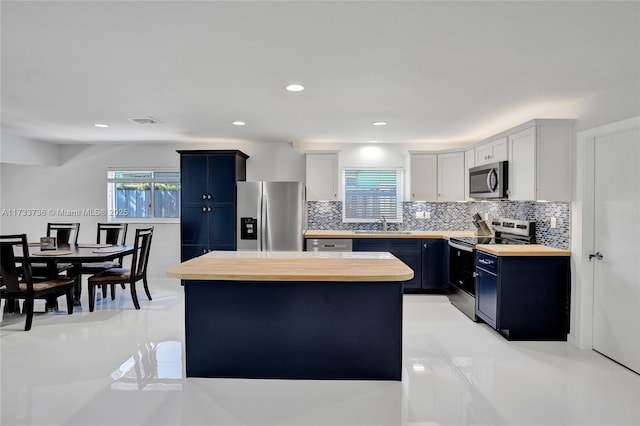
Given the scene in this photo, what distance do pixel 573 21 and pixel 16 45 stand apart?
10.8 ft

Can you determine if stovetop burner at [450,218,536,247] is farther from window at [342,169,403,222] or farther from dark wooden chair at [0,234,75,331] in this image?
dark wooden chair at [0,234,75,331]

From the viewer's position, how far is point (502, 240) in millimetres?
4730

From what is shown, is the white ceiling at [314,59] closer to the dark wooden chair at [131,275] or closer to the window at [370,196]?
the dark wooden chair at [131,275]

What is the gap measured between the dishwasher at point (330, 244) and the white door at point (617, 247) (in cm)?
296

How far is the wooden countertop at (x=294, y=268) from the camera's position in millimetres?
2553

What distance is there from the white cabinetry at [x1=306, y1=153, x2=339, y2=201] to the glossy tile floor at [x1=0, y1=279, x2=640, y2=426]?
2.85 m

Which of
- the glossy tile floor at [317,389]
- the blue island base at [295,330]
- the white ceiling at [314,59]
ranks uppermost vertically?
the white ceiling at [314,59]

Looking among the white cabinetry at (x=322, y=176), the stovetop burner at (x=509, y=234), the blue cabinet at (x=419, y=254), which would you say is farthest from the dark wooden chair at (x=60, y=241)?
the stovetop burner at (x=509, y=234)

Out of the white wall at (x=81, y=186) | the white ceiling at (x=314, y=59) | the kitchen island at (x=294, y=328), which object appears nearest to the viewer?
the white ceiling at (x=314, y=59)

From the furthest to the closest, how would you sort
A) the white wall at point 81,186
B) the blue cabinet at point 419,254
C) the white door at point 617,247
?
the white wall at point 81,186, the blue cabinet at point 419,254, the white door at point 617,247

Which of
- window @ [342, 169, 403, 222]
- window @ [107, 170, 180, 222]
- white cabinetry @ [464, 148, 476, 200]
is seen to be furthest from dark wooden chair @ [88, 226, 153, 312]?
white cabinetry @ [464, 148, 476, 200]

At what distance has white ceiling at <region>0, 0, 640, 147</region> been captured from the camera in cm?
204

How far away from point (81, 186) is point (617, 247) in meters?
7.43

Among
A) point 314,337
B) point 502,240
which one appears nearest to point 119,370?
point 314,337
